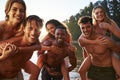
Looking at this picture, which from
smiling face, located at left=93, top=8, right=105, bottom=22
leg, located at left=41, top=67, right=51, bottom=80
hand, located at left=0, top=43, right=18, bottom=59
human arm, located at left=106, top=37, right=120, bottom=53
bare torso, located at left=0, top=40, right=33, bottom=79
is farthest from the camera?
leg, located at left=41, top=67, right=51, bottom=80

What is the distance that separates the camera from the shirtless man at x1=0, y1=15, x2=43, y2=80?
480cm

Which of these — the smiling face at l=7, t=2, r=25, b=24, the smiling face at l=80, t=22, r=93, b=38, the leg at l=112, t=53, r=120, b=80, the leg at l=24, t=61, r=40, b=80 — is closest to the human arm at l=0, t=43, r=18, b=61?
the smiling face at l=7, t=2, r=25, b=24

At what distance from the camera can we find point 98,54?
5.75 metres

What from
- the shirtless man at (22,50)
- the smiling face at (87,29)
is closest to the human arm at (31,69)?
the shirtless man at (22,50)

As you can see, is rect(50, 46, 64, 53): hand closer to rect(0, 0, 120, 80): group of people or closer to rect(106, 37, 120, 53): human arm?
rect(0, 0, 120, 80): group of people

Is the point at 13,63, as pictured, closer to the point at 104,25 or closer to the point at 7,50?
the point at 7,50

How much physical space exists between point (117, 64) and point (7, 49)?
2149 mm

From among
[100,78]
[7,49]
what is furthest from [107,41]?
[7,49]

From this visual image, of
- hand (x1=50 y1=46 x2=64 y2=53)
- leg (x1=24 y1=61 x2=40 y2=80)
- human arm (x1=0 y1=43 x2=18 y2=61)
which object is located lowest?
leg (x1=24 y1=61 x2=40 y2=80)

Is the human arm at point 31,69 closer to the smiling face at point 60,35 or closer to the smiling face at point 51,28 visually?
the smiling face at point 60,35

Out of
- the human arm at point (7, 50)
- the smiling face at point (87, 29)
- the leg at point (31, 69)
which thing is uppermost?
the smiling face at point (87, 29)

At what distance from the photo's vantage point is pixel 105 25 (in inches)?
220

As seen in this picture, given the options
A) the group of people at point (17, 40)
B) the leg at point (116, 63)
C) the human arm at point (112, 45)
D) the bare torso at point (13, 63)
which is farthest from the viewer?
the leg at point (116, 63)

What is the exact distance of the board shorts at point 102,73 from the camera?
5.77 meters
